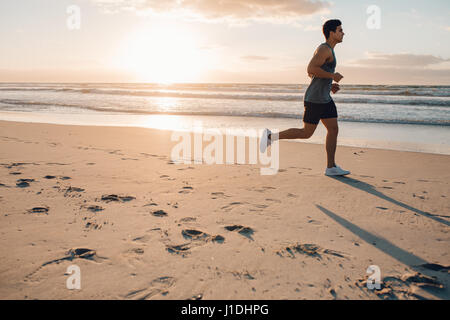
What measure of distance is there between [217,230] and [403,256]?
4.46 ft

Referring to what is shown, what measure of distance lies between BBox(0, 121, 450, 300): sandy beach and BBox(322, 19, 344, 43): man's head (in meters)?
1.82

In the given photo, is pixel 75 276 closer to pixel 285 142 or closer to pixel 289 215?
pixel 289 215

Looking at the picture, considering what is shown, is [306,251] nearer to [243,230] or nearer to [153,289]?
[243,230]

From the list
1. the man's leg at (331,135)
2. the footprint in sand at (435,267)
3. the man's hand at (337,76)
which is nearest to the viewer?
the footprint in sand at (435,267)

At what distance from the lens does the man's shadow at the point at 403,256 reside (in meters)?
1.87

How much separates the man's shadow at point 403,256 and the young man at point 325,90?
1.77m

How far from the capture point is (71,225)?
2648 millimetres

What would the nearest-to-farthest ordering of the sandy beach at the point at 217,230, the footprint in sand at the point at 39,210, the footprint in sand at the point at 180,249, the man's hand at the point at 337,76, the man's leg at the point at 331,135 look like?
the sandy beach at the point at 217,230 < the footprint in sand at the point at 180,249 < the footprint in sand at the point at 39,210 < the man's hand at the point at 337,76 < the man's leg at the point at 331,135

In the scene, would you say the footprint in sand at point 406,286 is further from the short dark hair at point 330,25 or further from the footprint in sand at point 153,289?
the short dark hair at point 330,25

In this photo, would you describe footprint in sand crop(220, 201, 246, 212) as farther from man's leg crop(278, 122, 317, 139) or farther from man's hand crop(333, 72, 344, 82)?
man's hand crop(333, 72, 344, 82)

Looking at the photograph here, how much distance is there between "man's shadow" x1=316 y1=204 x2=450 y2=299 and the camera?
1.87 m

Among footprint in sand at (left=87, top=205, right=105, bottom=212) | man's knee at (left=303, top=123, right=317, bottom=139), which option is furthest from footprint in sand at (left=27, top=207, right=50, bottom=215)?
man's knee at (left=303, top=123, right=317, bottom=139)

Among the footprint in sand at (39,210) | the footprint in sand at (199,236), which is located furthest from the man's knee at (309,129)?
the footprint in sand at (39,210)
